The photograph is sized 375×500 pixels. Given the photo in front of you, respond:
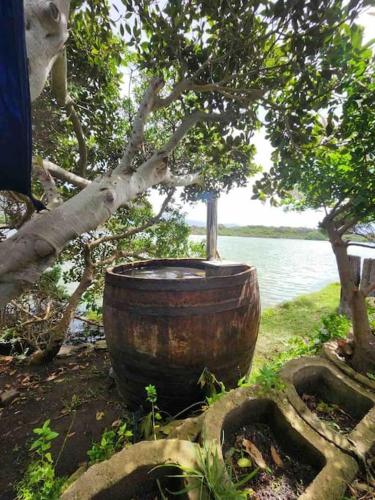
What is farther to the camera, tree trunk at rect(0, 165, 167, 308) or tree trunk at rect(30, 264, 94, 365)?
tree trunk at rect(30, 264, 94, 365)

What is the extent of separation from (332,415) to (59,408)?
2.76 meters

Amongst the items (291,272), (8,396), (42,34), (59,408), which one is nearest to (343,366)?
(59,408)

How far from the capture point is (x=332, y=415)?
176 centimetres

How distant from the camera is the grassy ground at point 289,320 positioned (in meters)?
4.21

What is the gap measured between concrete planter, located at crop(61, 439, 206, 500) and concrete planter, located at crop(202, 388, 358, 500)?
0.18 meters

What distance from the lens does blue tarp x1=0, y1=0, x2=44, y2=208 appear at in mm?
1323

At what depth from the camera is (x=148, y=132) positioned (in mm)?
5121

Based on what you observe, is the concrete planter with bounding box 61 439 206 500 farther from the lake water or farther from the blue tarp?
the lake water

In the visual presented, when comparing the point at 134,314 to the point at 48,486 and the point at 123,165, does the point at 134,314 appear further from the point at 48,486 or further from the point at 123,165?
the point at 123,165

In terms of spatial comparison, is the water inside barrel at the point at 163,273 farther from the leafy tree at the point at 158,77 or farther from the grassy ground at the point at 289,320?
the grassy ground at the point at 289,320

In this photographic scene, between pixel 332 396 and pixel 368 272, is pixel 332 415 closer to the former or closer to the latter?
pixel 332 396

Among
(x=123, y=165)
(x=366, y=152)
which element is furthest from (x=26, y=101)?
(x=366, y=152)

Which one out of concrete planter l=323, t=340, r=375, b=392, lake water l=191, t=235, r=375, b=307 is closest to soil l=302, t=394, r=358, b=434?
concrete planter l=323, t=340, r=375, b=392

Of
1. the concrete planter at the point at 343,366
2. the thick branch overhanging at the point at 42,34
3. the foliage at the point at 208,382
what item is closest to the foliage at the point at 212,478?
the foliage at the point at 208,382
